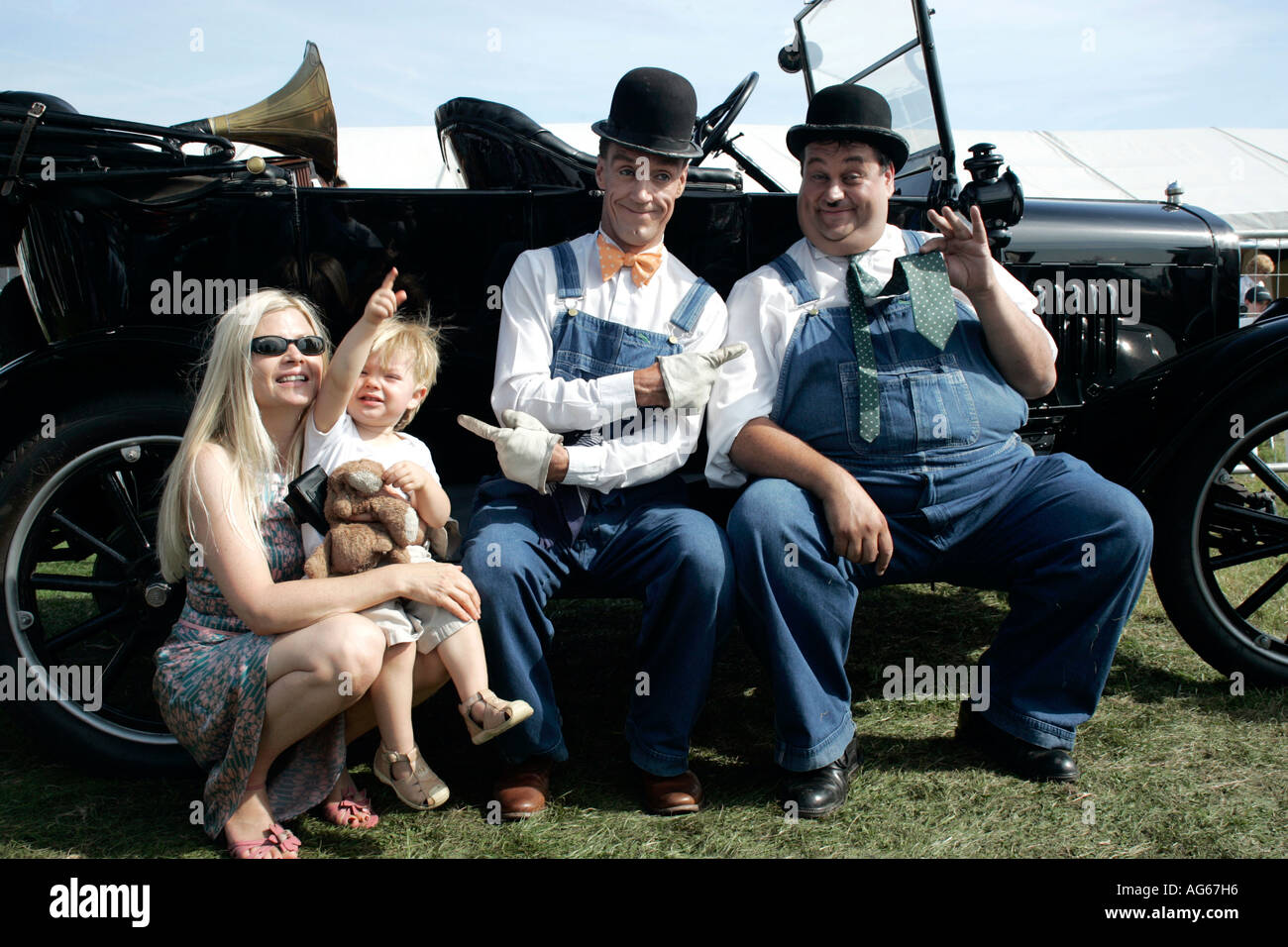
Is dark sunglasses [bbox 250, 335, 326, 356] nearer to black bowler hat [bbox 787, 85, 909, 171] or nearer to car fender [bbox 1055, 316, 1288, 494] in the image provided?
black bowler hat [bbox 787, 85, 909, 171]

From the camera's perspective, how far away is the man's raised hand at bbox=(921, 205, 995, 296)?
96.1 inches

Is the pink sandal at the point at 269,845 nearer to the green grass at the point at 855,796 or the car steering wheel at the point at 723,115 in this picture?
the green grass at the point at 855,796

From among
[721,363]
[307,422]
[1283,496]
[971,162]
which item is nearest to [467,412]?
[307,422]

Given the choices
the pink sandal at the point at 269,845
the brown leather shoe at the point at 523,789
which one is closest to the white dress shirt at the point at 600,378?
the brown leather shoe at the point at 523,789

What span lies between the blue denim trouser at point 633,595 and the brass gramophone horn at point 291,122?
1817 millimetres

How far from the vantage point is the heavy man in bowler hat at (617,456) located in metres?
2.27

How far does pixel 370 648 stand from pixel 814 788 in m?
1.12

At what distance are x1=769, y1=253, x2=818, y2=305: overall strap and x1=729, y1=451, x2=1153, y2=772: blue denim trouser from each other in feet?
1.80

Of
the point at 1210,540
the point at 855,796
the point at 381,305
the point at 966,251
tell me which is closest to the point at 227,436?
the point at 381,305

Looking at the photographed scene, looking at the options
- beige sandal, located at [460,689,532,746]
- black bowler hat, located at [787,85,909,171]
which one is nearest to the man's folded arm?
beige sandal, located at [460,689,532,746]

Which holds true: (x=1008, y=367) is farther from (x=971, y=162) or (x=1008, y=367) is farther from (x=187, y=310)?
(x=187, y=310)

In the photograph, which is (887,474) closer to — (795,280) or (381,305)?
(795,280)

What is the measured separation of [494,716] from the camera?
2039mm

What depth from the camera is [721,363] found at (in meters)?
2.46
